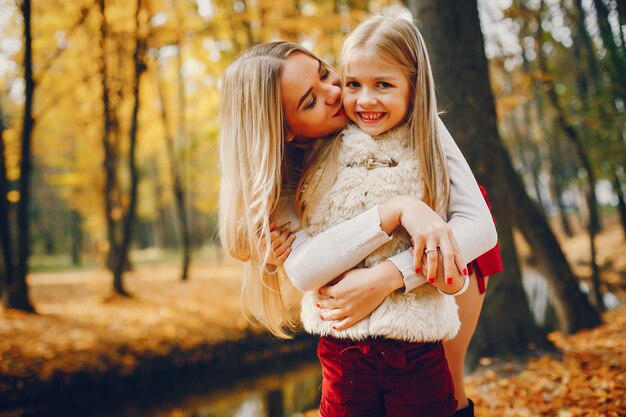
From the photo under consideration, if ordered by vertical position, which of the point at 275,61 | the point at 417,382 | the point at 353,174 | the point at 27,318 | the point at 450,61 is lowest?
the point at 27,318

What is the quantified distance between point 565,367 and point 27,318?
846 cm

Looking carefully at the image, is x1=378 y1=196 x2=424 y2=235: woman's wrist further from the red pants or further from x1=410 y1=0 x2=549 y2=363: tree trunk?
x1=410 y1=0 x2=549 y2=363: tree trunk

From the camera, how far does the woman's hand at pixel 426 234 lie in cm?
144

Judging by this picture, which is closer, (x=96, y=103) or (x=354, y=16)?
(x=354, y=16)

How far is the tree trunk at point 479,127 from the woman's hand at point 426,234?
88.6 inches

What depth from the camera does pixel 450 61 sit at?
11.8 feet

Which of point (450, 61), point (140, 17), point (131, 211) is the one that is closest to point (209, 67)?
point (140, 17)

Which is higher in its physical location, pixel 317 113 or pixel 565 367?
pixel 317 113

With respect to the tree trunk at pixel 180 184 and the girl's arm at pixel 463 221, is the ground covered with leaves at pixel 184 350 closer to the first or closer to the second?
the tree trunk at pixel 180 184

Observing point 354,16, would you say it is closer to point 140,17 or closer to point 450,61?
point 140,17

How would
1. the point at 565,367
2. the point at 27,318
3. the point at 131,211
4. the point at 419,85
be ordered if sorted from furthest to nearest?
the point at 131,211
the point at 27,318
the point at 565,367
the point at 419,85

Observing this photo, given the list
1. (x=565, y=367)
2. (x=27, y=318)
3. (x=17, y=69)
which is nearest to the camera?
(x=565, y=367)

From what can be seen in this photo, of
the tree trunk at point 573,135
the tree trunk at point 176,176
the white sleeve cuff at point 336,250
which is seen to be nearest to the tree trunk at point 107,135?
the tree trunk at point 176,176

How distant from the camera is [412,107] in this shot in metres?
1.75
